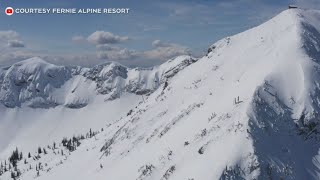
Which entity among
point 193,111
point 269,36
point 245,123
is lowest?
point 193,111

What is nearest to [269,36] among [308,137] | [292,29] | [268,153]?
[292,29]

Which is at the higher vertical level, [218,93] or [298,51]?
[298,51]

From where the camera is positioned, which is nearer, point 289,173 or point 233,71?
point 289,173

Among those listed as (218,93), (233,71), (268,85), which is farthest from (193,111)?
(268,85)

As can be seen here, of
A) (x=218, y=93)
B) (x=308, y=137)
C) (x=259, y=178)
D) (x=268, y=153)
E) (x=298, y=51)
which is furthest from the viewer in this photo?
(x=218, y=93)

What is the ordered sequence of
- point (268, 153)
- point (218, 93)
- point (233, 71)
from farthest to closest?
point (233, 71), point (218, 93), point (268, 153)

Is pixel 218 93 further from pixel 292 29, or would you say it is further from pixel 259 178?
pixel 259 178
